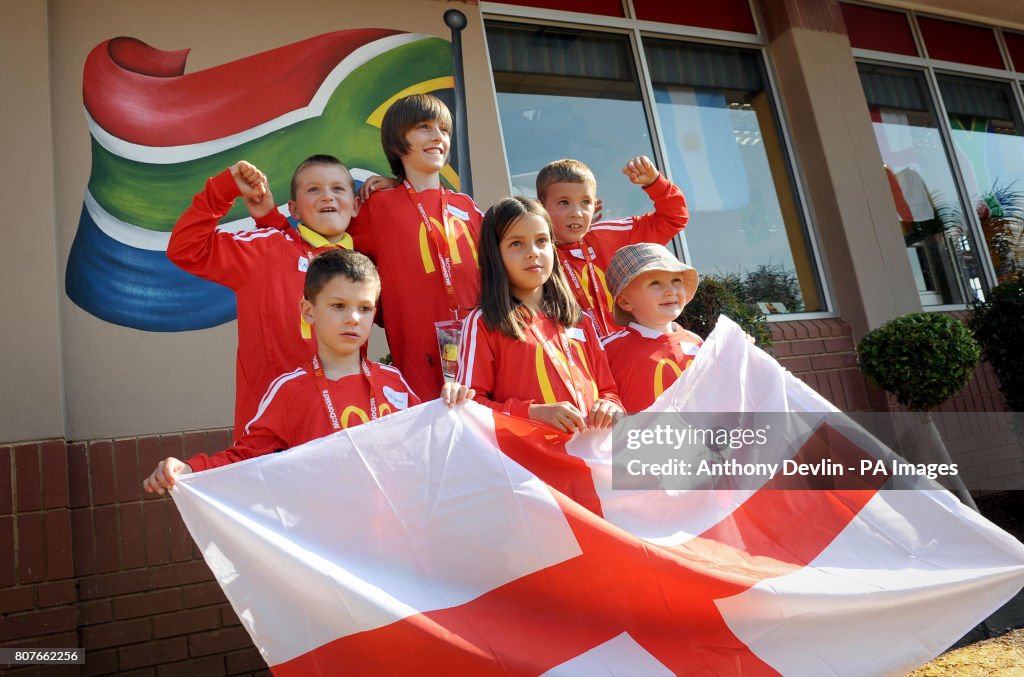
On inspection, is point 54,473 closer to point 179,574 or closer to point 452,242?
point 179,574

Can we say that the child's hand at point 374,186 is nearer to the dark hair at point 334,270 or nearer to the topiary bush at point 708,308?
the dark hair at point 334,270

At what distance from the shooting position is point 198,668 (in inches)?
141

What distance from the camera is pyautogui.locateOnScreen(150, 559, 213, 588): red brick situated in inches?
142

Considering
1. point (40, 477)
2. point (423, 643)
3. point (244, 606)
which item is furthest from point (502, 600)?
point (40, 477)

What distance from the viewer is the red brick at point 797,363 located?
5555 mm

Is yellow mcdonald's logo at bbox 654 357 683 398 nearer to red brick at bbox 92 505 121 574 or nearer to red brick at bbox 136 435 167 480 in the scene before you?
red brick at bbox 136 435 167 480

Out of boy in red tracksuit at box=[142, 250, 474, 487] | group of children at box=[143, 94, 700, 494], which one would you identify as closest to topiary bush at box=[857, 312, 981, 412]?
group of children at box=[143, 94, 700, 494]

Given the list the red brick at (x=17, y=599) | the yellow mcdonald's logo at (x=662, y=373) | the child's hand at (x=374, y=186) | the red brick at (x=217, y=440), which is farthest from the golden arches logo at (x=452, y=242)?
the red brick at (x=17, y=599)

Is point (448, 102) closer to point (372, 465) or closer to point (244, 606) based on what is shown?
point (372, 465)

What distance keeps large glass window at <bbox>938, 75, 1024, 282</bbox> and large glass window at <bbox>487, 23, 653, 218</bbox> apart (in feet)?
11.8

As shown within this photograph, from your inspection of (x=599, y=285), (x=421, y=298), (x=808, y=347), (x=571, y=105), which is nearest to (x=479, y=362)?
(x=421, y=298)

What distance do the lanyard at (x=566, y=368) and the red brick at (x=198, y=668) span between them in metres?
2.32

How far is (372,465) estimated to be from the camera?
2119 millimetres

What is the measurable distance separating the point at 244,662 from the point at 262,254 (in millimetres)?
2048
